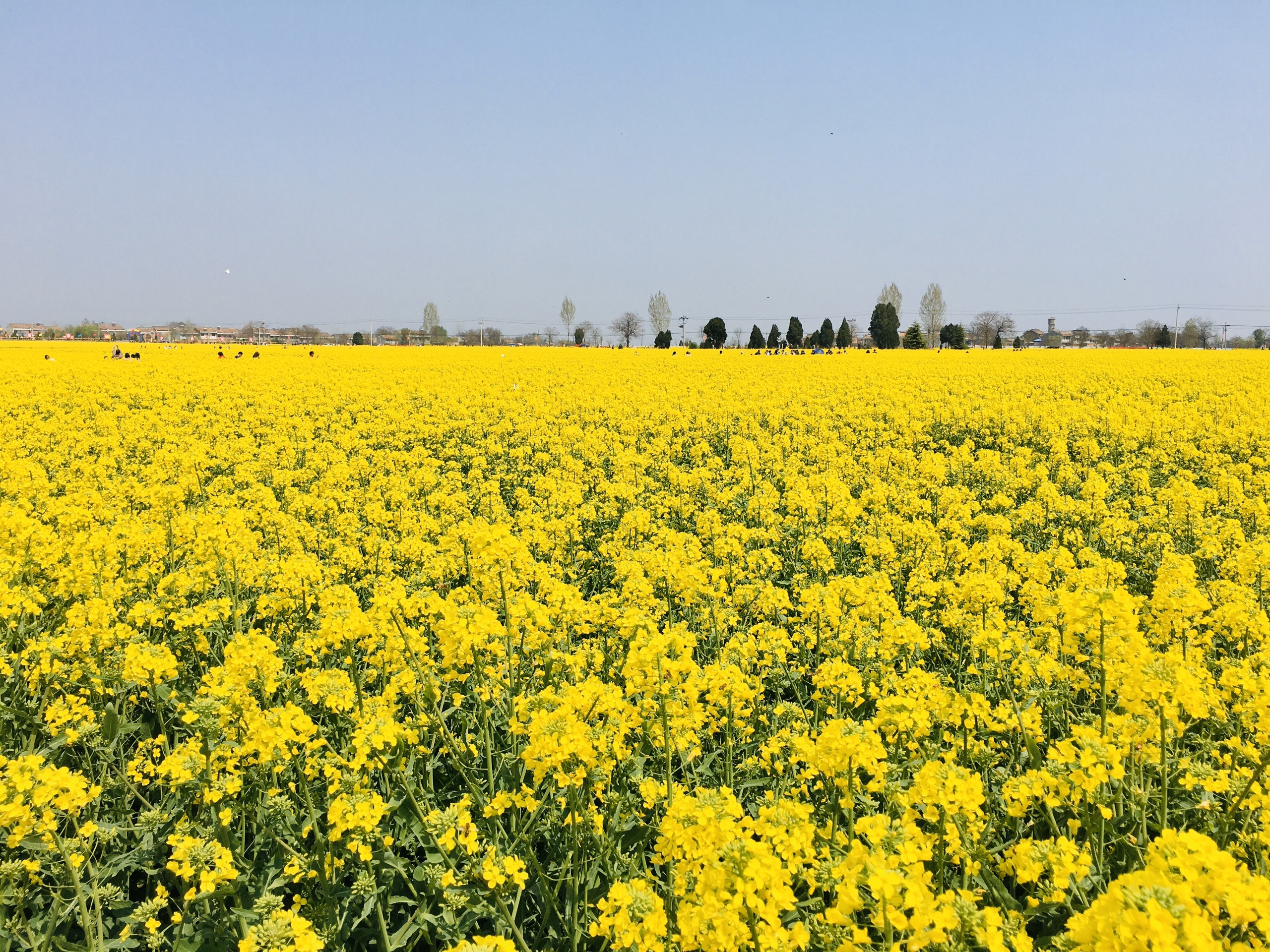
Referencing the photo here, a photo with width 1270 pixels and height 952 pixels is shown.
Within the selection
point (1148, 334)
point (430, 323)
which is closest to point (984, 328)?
point (1148, 334)

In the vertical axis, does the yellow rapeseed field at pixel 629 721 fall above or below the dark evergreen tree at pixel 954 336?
below

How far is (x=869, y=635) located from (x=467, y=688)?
8.99 ft

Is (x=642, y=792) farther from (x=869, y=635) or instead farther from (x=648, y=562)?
(x=648, y=562)

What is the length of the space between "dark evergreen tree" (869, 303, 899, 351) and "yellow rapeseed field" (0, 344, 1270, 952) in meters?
58.2

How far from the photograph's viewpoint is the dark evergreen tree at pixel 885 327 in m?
64.1

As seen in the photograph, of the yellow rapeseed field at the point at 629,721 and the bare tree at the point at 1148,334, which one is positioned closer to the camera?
the yellow rapeseed field at the point at 629,721

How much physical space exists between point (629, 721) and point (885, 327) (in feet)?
220

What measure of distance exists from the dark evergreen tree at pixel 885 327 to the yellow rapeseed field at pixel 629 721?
5824 centimetres

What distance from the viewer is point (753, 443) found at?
→ 1278 centimetres

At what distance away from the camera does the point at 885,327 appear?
64.4 m

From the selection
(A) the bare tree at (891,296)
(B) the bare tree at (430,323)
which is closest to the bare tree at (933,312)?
(A) the bare tree at (891,296)

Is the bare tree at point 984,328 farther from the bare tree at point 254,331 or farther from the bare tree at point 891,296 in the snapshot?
the bare tree at point 254,331

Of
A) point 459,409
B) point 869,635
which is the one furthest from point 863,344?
point 869,635

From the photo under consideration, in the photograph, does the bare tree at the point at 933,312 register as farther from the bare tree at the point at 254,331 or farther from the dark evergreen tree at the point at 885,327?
the bare tree at the point at 254,331
